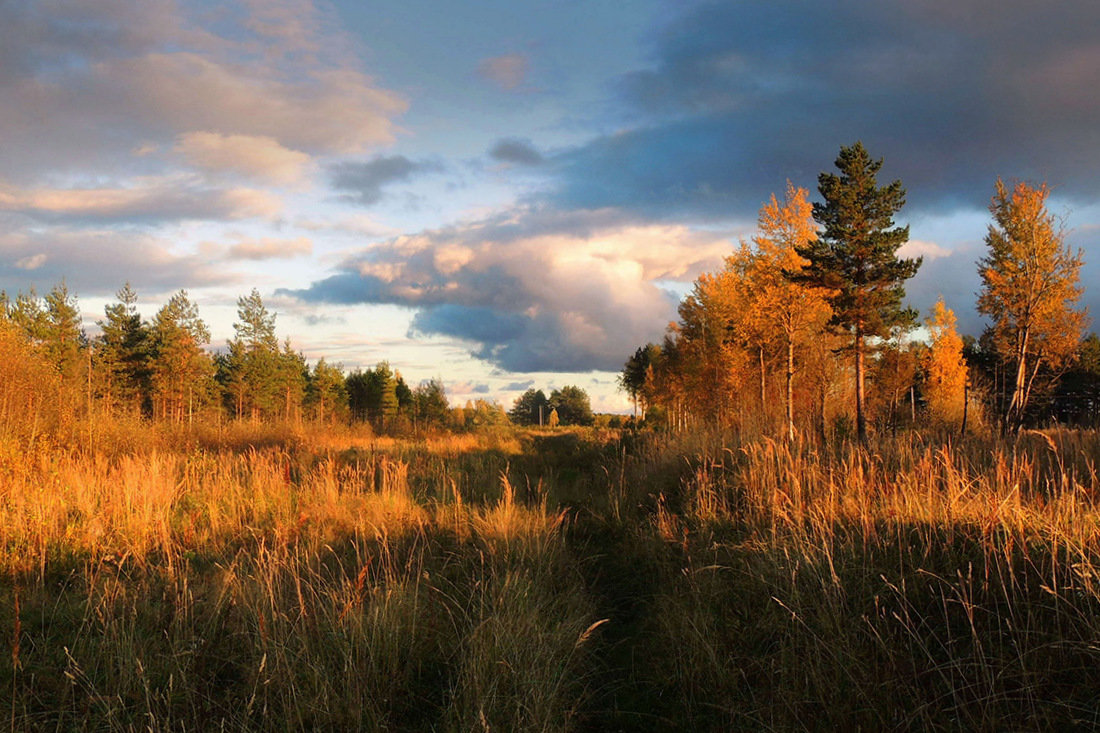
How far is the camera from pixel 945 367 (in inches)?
1474

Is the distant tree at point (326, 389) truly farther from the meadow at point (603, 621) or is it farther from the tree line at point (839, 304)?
the meadow at point (603, 621)

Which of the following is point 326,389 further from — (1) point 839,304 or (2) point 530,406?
(2) point 530,406

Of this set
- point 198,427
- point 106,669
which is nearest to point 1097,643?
point 106,669

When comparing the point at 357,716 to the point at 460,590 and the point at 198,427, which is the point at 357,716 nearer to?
the point at 460,590

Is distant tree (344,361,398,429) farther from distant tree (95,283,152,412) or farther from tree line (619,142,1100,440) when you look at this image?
tree line (619,142,1100,440)

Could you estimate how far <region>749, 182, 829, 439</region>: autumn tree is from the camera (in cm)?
2359

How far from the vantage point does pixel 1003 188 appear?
26.8m

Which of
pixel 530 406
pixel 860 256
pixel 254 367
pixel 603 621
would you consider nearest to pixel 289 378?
pixel 254 367

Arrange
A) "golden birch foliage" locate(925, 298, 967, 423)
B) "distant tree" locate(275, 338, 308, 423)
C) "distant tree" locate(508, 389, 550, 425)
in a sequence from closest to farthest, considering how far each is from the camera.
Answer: "golden birch foliage" locate(925, 298, 967, 423) → "distant tree" locate(275, 338, 308, 423) → "distant tree" locate(508, 389, 550, 425)

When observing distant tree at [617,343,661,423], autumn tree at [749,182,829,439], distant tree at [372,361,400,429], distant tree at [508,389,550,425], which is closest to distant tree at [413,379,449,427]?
distant tree at [372,361,400,429]

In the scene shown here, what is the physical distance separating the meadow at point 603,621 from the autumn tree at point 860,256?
58.1ft

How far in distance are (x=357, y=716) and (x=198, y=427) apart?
18076mm

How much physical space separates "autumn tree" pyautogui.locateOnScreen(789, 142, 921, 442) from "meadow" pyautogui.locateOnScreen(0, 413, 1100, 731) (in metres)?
17.7

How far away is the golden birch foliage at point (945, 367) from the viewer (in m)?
37.1
